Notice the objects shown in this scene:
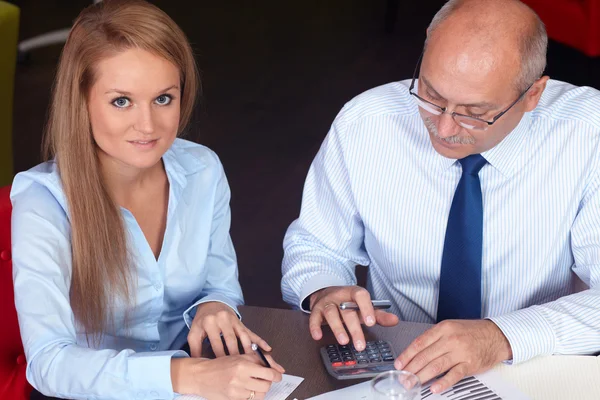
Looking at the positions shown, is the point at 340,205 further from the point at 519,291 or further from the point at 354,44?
the point at 354,44

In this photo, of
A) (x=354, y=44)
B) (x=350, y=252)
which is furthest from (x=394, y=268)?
(x=354, y=44)

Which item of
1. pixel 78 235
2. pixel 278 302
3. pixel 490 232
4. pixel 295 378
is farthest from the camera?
pixel 278 302

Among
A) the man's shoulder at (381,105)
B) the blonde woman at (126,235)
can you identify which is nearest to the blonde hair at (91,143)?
the blonde woman at (126,235)

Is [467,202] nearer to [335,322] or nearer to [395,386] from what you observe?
[335,322]

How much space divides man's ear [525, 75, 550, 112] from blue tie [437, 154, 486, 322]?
0.50 feet

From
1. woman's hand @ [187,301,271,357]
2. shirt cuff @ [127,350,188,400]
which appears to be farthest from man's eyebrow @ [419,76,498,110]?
shirt cuff @ [127,350,188,400]

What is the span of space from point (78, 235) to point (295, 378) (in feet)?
1.73

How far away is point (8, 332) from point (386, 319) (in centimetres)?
74

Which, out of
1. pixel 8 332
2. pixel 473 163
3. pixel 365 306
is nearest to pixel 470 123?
pixel 473 163

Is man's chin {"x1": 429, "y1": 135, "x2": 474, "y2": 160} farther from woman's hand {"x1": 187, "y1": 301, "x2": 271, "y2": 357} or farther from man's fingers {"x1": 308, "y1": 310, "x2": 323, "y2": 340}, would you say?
woman's hand {"x1": 187, "y1": 301, "x2": 271, "y2": 357}

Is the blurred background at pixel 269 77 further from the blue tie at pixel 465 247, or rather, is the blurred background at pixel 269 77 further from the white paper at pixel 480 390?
the white paper at pixel 480 390

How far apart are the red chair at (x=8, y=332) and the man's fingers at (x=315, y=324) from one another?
0.58m

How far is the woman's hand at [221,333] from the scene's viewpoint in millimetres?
1650

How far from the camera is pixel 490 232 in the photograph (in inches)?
77.5
